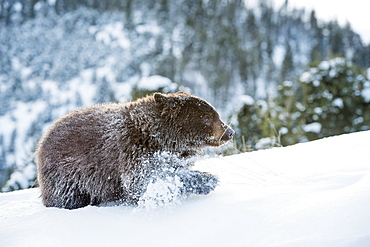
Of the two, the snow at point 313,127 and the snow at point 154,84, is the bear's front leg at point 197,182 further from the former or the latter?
the snow at point 313,127

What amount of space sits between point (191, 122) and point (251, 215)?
135 cm

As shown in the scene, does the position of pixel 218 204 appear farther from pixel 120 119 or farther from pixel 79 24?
pixel 79 24

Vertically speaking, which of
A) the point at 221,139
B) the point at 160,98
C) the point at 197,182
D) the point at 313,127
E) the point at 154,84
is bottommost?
the point at 197,182

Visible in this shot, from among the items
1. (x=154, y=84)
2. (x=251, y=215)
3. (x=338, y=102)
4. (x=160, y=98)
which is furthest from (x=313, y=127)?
(x=251, y=215)

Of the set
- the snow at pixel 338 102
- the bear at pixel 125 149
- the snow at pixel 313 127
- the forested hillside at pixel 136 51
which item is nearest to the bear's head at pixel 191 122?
the bear at pixel 125 149

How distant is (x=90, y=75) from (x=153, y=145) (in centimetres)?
5513

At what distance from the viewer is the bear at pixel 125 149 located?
9.66 feet

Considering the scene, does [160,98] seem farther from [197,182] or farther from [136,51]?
[136,51]

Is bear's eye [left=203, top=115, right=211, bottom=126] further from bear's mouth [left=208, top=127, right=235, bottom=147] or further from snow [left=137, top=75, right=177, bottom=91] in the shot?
snow [left=137, top=75, right=177, bottom=91]

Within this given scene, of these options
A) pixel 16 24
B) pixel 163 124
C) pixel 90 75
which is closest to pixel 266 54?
pixel 90 75

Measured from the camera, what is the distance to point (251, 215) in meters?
2.07

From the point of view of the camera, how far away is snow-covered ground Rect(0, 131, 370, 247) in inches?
70.5

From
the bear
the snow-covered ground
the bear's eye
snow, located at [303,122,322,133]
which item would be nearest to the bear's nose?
the bear

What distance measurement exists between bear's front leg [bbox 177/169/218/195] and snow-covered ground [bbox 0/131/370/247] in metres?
0.07
